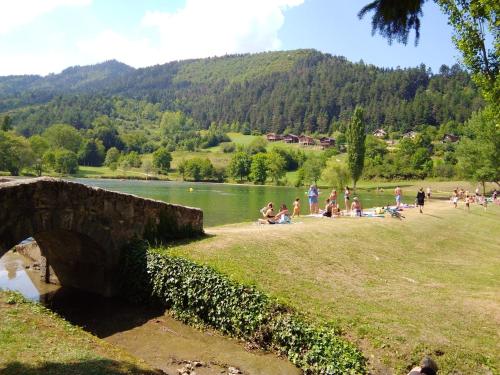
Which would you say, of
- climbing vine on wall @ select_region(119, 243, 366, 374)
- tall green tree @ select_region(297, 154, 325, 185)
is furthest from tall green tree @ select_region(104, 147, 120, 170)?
climbing vine on wall @ select_region(119, 243, 366, 374)

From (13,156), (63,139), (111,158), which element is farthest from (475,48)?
(63,139)

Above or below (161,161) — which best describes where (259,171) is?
below

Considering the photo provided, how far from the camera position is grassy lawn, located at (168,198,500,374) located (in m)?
10.3

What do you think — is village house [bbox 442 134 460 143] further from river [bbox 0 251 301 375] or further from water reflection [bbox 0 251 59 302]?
river [bbox 0 251 301 375]

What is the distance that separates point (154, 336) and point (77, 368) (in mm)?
4186

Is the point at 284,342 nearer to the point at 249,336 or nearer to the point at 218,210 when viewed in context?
the point at 249,336

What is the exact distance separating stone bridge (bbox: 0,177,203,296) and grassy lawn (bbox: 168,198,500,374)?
1.73 m

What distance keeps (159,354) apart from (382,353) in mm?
5561

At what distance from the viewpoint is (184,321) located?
44.1ft

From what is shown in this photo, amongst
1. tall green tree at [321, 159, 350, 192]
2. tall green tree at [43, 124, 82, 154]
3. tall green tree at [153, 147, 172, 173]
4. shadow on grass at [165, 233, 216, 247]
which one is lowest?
shadow on grass at [165, 233, 216, 247]

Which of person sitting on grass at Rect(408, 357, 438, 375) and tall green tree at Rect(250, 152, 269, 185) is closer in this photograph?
person sitting on grass at Rect(408, 357, 438, 375)

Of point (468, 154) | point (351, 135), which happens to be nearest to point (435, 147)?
point (351, 135)

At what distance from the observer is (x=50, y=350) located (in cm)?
914

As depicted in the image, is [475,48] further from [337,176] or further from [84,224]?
→ [337,176]
